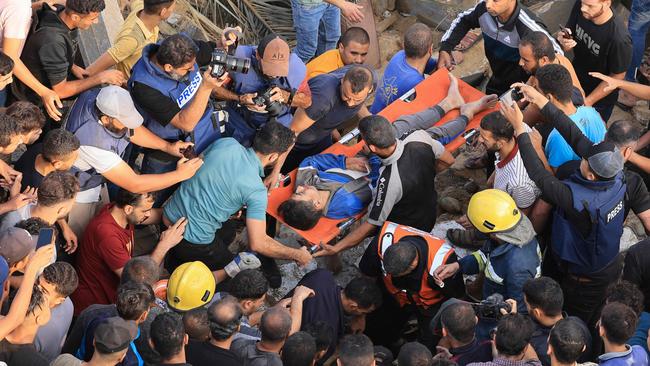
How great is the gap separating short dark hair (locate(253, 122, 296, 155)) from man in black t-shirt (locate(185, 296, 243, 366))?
1.43m

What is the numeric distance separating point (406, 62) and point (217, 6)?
9.86 ft

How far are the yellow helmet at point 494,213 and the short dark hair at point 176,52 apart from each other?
213cm

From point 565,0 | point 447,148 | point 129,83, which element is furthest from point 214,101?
point 565,0

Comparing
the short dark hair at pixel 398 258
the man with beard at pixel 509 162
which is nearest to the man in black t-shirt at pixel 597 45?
the man with beard at pixel 509 162

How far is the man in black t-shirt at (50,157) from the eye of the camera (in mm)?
5711

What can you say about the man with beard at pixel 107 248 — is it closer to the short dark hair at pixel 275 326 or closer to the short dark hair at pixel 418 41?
the short dark hair at pixel 275 326

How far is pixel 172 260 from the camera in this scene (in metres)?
6.71

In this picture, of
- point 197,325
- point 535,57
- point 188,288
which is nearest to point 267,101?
point 188,288

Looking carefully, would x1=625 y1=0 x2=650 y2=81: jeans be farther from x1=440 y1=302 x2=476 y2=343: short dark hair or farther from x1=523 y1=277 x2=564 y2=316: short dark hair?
x1=440 y1=302 x2=476 y2=343: short dark hair

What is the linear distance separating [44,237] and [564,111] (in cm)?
355

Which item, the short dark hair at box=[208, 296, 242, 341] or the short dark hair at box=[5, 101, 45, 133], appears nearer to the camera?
the short dark hair at box=[208, 296, 242, 341]

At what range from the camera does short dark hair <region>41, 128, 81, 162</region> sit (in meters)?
5.71

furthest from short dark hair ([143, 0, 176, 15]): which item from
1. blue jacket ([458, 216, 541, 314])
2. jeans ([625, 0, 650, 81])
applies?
jeans ([625, 0, 650, 81])

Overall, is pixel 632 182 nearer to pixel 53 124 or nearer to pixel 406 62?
pixel 406 62
